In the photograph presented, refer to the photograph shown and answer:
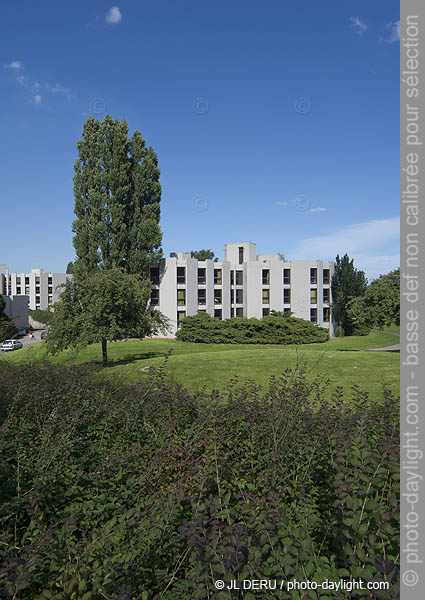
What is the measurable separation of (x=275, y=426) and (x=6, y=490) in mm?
3358

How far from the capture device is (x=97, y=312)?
57.8 ft

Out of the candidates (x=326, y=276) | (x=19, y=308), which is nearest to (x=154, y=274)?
(x=326, y=276)

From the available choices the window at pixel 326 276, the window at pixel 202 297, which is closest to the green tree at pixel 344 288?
the window at pixel 326 276

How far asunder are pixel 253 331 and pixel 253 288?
1057 centimetres

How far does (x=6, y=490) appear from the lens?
417 cm

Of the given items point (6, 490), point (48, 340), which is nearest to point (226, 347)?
point (48, 340)

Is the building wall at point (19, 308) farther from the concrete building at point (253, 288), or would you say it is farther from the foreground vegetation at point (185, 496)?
the foreground vegetation at point (185, 496)

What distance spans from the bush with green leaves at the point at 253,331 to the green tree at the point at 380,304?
12.8 meters

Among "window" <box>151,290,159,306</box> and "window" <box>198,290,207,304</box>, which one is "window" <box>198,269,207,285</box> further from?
"window" <box>151,290,159,306</box>

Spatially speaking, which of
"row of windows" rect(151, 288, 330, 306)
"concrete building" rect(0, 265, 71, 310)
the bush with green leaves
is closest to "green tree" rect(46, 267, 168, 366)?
the bush with green leaves

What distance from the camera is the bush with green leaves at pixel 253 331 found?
37438mm

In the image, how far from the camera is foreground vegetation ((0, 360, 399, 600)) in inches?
105
